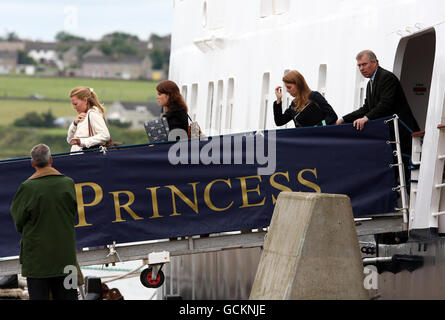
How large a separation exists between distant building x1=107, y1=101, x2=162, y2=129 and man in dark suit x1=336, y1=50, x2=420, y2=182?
166m

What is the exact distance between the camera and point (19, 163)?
1254cm

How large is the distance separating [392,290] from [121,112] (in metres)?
173

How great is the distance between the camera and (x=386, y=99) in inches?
495

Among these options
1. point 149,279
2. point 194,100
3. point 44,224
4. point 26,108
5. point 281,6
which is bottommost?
point 149,279

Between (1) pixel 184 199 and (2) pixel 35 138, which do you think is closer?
(1) pixel 184 199

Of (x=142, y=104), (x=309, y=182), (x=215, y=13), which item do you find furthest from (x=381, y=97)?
(x=142, y=104)

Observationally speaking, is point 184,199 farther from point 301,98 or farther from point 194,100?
point 194,100

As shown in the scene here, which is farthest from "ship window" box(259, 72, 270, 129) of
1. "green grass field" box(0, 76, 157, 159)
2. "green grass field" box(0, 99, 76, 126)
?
"green grass field" box(0, 99, 76, 126)

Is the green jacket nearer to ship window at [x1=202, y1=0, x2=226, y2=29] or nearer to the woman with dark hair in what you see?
the woman with dark hair

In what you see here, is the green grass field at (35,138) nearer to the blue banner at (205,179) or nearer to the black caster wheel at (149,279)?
the black caster wheel at (149,279)

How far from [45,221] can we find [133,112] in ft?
575

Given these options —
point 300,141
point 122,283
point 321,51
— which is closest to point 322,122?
point 300,141

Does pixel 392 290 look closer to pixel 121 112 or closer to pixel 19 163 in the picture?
pixel 19 163

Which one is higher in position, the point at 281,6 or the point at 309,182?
the point at 281,6
